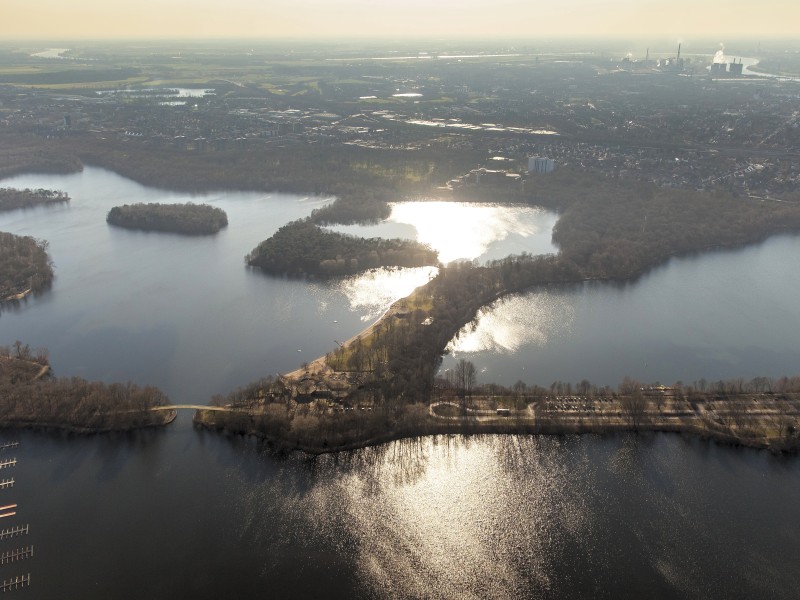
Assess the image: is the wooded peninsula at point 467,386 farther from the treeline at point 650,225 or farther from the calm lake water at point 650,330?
the calm lake water at point 650,330

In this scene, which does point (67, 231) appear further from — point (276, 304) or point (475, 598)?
point (475, 598)

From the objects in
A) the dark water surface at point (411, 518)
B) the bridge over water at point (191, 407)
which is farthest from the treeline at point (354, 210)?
the dark water surface at point (411, 518)

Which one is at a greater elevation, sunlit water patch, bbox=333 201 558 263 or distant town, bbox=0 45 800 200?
distant town, bbox=0 45 800 200

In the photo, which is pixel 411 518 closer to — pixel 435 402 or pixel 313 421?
pixel 313 421

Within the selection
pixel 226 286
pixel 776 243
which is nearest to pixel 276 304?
pixel 226 286

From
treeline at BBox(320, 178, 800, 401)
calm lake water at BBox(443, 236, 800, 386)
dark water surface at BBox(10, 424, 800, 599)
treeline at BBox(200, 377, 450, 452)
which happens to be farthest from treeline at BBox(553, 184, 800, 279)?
treeline at BBox(200, 377, 450, 452)

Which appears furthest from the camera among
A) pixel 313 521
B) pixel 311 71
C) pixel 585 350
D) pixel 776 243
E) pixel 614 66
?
pixel 614 66

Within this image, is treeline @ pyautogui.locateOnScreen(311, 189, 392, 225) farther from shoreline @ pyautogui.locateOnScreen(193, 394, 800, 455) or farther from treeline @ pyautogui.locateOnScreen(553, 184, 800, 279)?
shoreline @ pyautogui.locateOnScreen(193, 394, 800, 455)
